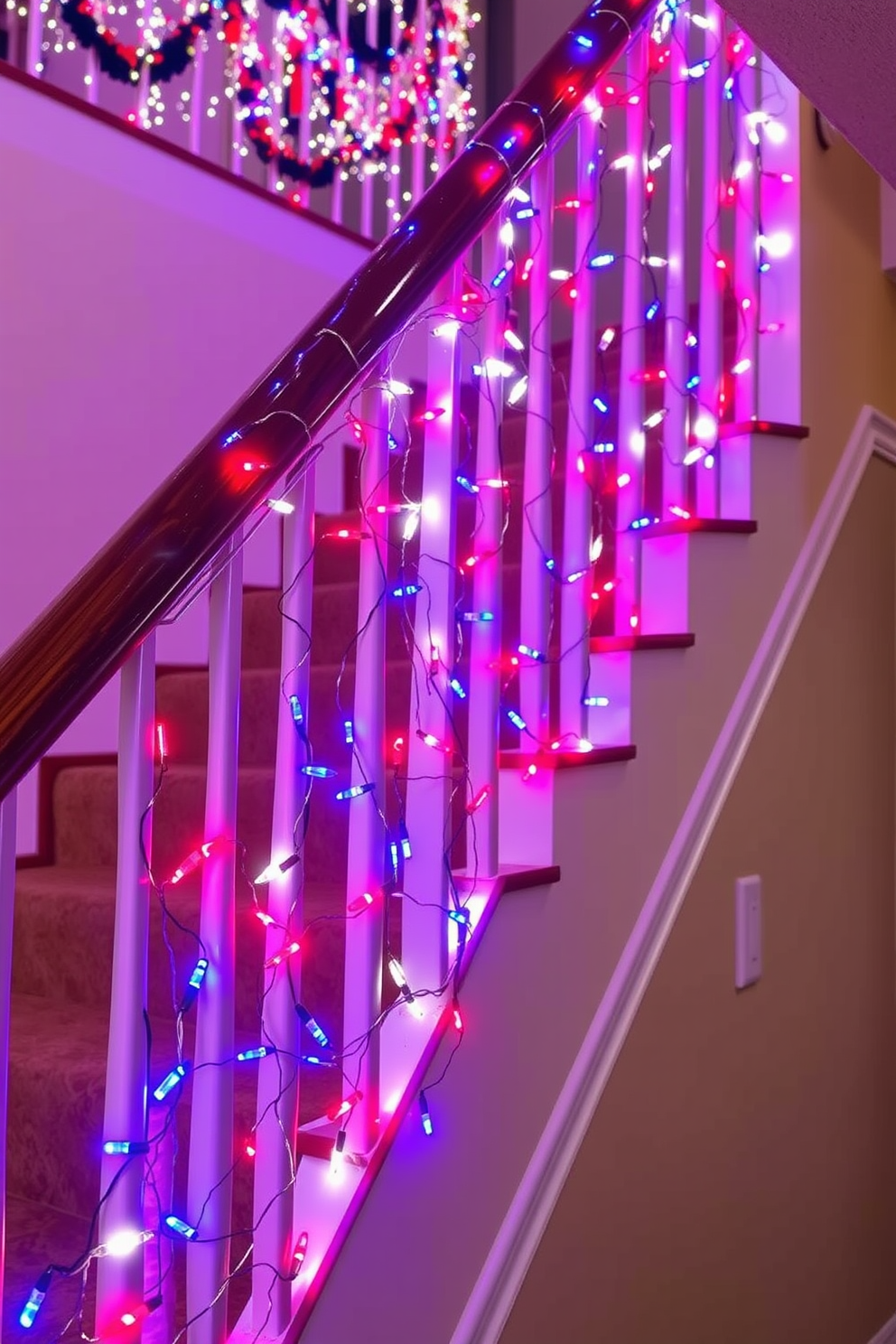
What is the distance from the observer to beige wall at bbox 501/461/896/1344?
1.68m

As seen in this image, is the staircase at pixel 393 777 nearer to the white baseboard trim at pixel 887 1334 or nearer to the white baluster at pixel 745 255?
the white baluster at pixel 745 255

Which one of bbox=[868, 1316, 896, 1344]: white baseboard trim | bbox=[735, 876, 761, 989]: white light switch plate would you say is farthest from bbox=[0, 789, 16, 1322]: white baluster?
bbox=[868, 1316, 896, 1344]: white baseboard trim

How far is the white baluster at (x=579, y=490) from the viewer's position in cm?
163

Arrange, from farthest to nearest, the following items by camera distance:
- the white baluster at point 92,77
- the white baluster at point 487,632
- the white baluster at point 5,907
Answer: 1. the white baluster at point 92,77
2. the white baluster at point 487,632
3. the white baluster at point 5,907

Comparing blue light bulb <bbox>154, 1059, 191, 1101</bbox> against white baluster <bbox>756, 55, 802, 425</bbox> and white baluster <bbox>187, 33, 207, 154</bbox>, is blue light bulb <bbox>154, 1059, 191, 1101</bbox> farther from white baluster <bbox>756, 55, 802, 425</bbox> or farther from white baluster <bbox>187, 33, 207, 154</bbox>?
white baluster <bbox>187, 33, 207, 154</bbox>

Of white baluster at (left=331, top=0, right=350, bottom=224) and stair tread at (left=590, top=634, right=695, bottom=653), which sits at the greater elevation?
white baluster at (left=331, top=0, right=350, bottom=224)

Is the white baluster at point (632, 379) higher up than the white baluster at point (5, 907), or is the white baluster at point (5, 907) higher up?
the white baluster at point (632, 379)

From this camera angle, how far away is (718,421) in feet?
6.56

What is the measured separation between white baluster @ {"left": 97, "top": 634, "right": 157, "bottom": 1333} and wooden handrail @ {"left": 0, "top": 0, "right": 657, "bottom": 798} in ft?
0.20

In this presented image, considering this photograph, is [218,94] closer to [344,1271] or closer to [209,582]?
[209,582]

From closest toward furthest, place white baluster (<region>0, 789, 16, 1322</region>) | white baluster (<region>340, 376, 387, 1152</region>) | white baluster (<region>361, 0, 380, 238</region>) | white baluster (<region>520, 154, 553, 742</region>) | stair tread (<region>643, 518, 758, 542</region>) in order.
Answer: white baluster (<region>0, 789, 16, 1322</region>) < white baluster (<region>340, 376, 387, 1152</region>) < white baluster (<region>520, 154, 553, 742</region>) < stair tread (<region>643, 518, 758, 542</region>) < white baluster (<region>361, 0, 380, 238</region>)

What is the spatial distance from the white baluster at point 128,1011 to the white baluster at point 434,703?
1.35 ft

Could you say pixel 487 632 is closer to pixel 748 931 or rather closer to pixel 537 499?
pixel 537 499

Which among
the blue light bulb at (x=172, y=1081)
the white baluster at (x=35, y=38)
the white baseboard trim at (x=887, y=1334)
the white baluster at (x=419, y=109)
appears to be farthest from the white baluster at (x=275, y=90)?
the white baseboard trim at (x=887, y=1334)
